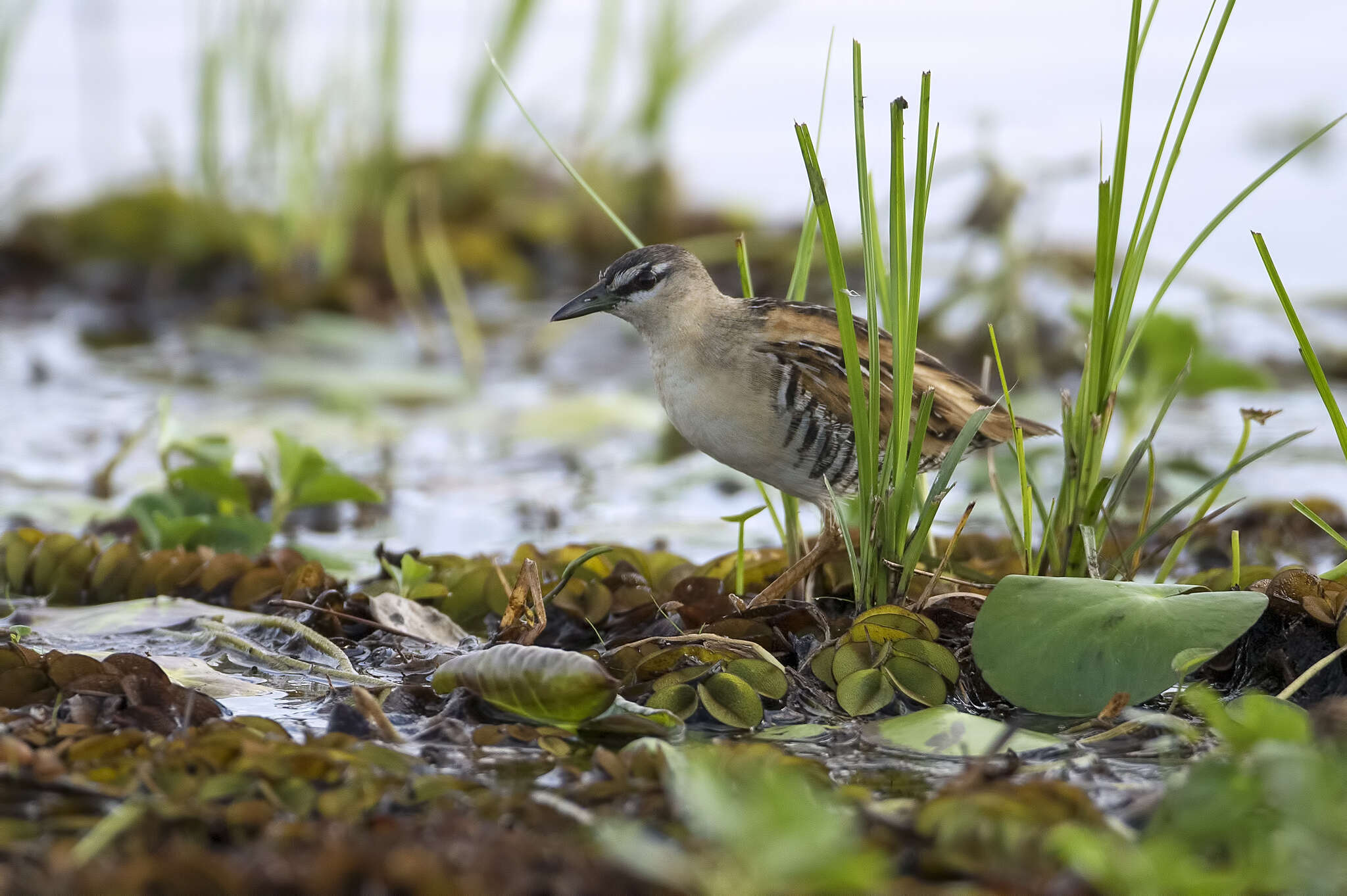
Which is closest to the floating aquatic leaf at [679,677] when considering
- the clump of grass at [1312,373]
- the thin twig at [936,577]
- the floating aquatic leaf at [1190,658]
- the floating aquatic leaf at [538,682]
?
the floating aquatic leaf at [538,682]

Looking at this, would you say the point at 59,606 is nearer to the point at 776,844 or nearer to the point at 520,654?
the point at 520,654

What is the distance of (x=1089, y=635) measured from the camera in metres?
2.65

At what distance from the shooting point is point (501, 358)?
292 inches

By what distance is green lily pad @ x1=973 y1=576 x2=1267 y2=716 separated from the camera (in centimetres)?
258

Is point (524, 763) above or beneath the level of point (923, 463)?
beneath

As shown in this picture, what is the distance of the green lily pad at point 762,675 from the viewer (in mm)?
2722

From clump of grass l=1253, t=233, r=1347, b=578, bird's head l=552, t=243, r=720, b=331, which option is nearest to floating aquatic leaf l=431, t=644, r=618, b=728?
bird's head l=552, t=243, r=720, b=331

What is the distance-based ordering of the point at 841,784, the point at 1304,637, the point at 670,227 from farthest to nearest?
the point at 670,227 → the point at 1304,637 → the point at 841,784

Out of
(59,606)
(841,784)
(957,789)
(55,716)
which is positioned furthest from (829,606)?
(59,606)

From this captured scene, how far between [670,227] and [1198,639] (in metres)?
6.63

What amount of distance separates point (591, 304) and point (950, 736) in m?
1.62

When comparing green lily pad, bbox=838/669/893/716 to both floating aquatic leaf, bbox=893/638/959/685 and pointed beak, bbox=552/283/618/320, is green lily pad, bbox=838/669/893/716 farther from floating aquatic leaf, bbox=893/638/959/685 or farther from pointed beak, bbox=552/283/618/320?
pointed beak, bbox=552/283/618/320

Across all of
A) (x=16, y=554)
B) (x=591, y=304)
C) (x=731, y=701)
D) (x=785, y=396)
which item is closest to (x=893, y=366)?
(x=785, y=396)

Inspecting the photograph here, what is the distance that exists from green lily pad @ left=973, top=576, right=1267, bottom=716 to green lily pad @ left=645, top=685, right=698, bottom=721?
21.7 inches
